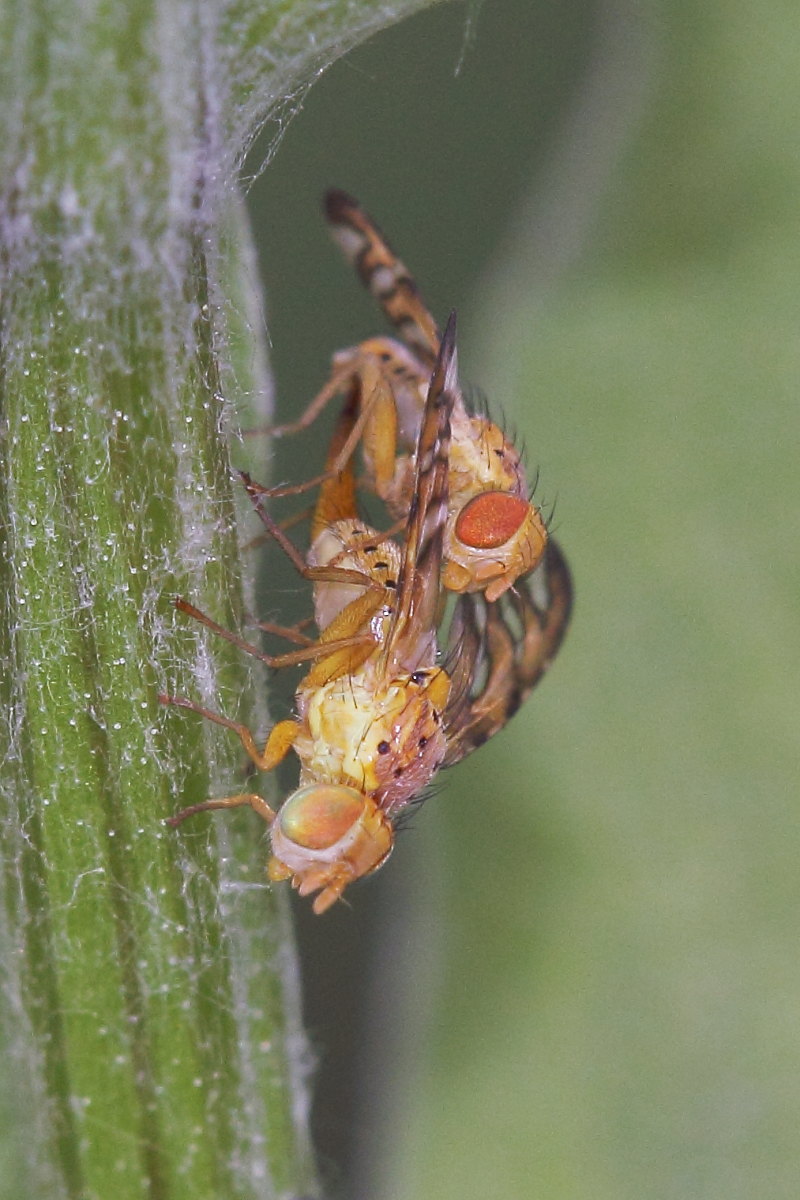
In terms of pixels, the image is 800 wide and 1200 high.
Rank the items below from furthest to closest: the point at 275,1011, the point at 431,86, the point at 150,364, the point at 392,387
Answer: the point at 431,86, the point at 392,387, the point at 275,1011, the point at 150,364

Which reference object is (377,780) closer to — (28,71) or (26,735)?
(26,735)

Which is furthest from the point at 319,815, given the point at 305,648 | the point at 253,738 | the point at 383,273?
the point at 383,273

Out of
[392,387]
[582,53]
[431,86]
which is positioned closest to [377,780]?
[392,387]

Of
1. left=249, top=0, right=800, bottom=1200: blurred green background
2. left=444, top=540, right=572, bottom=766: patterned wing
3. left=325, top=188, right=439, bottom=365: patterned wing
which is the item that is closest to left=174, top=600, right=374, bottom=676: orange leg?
left=444, top=540, right=572, bottom=766: patterned wing

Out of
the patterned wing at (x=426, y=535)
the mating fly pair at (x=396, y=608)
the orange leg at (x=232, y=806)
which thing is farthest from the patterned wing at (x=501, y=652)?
the orange leg at (x=232, y=806)

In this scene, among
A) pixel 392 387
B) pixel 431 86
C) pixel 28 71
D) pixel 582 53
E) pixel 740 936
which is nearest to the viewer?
pixel 28 71

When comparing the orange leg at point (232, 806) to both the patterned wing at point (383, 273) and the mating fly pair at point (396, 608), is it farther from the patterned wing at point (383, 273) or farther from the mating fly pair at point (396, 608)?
the patterned wing at point (383, 273)

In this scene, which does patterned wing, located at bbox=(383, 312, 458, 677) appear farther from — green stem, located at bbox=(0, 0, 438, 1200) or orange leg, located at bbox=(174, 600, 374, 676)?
green stem, located at bbox=(0, 0, 438, 1200)
